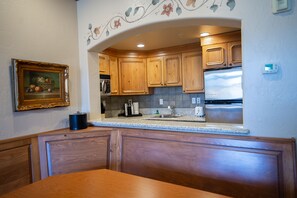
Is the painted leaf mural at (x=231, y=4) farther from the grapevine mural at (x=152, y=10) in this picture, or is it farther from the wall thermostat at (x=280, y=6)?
the wall thermostat at (x=280, y=6)

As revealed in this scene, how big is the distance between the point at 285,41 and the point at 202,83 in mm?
2231

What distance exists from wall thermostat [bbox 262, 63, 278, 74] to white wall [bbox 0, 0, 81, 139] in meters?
1.92

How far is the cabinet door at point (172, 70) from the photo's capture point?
3874 millimetres

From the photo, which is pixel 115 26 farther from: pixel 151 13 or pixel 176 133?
pixel 176 133

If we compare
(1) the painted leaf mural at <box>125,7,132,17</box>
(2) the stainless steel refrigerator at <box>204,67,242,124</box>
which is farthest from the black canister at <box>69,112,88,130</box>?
(2) the stainless steel refrigerator at <box>204,67,242,124</box>

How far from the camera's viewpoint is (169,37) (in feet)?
10.7

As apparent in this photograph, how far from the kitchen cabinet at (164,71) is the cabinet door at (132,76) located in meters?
0.13

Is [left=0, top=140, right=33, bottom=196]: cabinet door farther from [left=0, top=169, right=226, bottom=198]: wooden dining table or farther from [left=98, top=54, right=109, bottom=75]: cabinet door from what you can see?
[left=98, top=54, right=109, bottom=75]: cabinet door

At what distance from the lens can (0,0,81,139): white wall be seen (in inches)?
68.0

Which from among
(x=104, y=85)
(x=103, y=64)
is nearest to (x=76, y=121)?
(x=104, y=85)

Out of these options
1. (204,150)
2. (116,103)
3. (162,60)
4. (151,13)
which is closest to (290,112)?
(204,150)

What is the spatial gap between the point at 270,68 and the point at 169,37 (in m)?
2.09

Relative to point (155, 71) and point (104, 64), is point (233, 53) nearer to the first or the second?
point (155, 71)

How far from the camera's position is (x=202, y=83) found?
3572 millimetres
